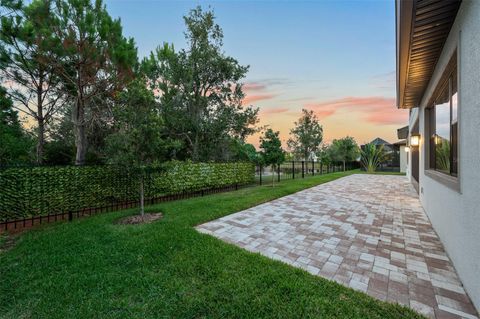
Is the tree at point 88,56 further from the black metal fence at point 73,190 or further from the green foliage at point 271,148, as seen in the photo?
the green foliage at point 271,148

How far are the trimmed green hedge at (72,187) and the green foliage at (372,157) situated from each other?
65.3 feet

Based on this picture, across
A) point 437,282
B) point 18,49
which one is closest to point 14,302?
point 437,282

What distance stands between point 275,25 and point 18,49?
9121 mm

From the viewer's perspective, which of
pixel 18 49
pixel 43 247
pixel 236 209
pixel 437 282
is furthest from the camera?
pixel 18 49

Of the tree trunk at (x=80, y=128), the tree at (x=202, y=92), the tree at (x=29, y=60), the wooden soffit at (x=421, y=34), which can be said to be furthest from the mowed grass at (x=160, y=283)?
the tree at (x=202, y=92)

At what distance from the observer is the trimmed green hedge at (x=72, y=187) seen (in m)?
4.52

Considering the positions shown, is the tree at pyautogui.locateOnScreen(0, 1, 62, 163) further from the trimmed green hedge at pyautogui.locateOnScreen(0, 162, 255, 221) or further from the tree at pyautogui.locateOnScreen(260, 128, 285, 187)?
the tree at pyautogui.locateOnScreen(260, 128, 285, 187)

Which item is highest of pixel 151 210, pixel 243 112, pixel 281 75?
pixel 281 75

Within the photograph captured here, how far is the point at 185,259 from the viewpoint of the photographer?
2.85 m

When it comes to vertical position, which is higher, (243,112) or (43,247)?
(243,112)

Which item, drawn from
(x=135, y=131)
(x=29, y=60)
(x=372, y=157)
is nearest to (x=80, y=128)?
(x=29, y=60)

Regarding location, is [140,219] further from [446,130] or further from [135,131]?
[446,130]

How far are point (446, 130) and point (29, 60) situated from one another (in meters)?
11.1

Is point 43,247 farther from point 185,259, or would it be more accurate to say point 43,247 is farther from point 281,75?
point 281,75
